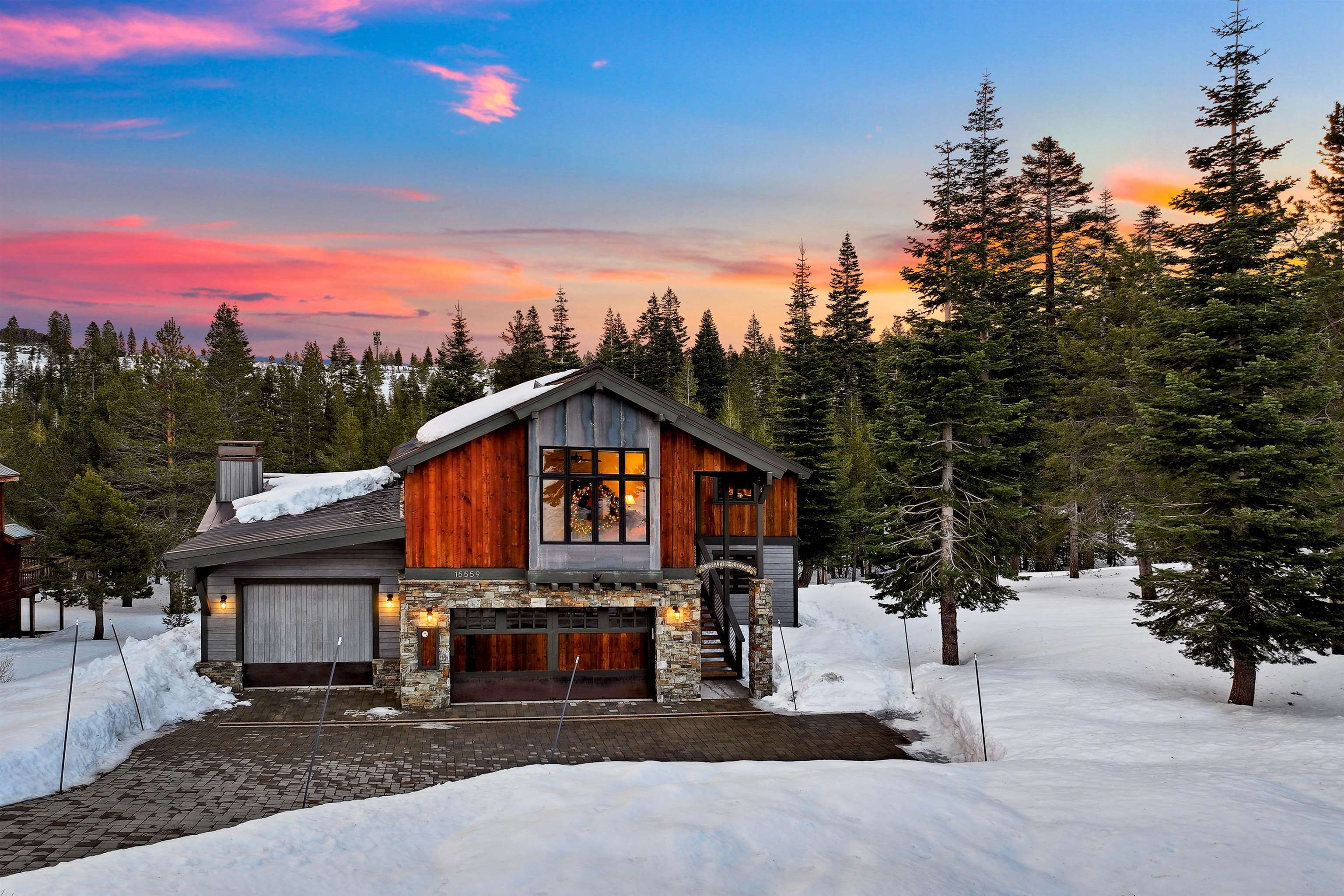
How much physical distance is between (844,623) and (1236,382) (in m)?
14.6

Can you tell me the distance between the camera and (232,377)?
137ft

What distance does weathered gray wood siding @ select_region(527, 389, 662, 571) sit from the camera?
14547mm

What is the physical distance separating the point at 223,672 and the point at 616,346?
55605 mm

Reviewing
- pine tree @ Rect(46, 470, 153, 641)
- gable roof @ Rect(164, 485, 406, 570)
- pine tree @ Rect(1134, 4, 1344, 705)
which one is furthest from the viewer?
pine tree @ Rect(46, 470, 153, 641)

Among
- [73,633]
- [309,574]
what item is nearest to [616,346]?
[73,633]

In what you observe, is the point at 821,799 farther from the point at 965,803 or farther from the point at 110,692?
the point at 110,692

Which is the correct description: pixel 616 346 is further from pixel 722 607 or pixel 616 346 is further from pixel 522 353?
pixel 722 607

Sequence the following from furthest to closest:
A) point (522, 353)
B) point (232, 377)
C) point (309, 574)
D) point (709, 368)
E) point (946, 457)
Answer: point (709, 368) → point (522, 353) → point (232, 377) → point (946, 457) → point (309, 574)

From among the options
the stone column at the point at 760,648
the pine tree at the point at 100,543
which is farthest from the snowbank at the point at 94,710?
the pine tree at the point at 100,543

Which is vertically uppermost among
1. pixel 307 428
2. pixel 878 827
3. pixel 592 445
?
pixel 307 428

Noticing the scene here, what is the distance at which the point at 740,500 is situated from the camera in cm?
2225

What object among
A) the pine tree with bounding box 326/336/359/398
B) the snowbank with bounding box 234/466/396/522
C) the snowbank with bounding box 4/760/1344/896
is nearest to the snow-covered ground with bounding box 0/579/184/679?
the snowbank with bounding box 234/466/396/522

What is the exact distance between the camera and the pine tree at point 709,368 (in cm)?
6600

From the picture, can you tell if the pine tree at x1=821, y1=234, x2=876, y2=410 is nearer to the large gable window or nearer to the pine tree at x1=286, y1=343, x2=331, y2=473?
the pine tree at x1=286, y1=343, x2=331, y2=473
